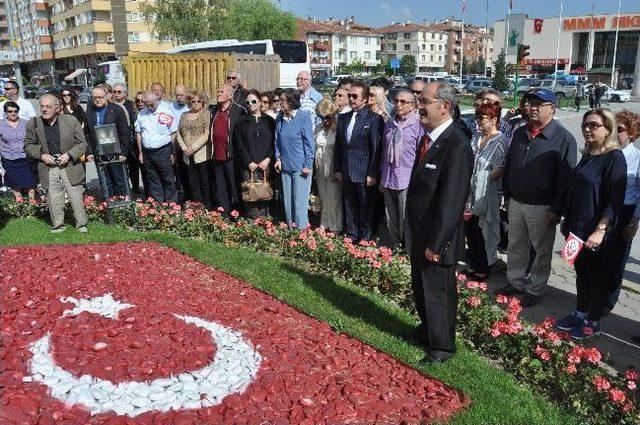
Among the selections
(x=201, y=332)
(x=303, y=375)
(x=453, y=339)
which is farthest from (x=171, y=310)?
(x=453, y=339)

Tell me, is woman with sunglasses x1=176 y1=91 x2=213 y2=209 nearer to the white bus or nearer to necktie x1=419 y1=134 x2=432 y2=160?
necktie x1=419 y1=134 x2=432 y2=160

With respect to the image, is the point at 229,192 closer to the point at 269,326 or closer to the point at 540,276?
the point at 269,326

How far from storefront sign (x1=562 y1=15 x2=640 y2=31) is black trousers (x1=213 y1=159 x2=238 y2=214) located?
80939mm

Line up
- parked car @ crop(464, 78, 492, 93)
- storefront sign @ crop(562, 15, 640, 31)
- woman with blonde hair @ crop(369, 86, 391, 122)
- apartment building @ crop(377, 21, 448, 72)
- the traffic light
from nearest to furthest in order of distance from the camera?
woman with blonde hair @ crop(369, 86, 391, 122) → the traffic light → parked car @ crop(464, 78, 492, 93) → storefront sign @ crop(562, 15, 640, 31) → apartment building @ crop(377, 21, 448, 72)

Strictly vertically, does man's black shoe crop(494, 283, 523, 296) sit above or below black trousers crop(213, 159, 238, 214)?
below

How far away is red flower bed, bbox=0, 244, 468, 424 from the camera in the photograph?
3.79 meters

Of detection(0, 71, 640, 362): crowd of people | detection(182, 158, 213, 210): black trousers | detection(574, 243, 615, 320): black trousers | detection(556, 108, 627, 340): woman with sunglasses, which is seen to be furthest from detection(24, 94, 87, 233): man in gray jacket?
detection(574, 243, 615, 320): black trousers

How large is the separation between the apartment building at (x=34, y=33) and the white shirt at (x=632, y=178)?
93.7m

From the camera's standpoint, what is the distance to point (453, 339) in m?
4.55

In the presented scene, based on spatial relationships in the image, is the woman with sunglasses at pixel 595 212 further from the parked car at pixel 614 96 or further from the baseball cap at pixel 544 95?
the parked car at pixel 614 96

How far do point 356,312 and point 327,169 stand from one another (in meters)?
2.85

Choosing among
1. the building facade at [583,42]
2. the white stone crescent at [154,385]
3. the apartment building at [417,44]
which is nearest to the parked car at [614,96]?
the building facade at [583,42]

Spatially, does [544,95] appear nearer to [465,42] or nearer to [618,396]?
[618,396]

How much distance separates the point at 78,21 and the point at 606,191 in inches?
3266
